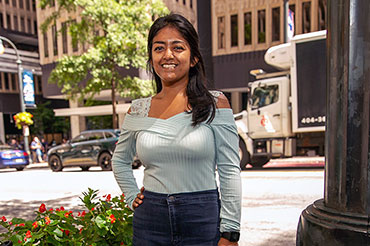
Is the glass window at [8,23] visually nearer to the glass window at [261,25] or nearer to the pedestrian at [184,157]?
the glass window at [261,25]

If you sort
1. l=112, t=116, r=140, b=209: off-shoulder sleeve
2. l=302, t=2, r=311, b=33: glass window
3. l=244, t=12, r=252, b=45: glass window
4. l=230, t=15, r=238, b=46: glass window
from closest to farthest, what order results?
l=112, t=116, r=140, b=209: off-shoulder sleeve → l=302, t=2, r=311, b=33: glass window → l=244, t=12, r=252, b=45: glass window → l=230, t=15, r=238, b=46: glass window

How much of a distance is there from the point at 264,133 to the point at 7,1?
116 ft

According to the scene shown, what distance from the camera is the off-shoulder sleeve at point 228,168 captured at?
4.97 ft

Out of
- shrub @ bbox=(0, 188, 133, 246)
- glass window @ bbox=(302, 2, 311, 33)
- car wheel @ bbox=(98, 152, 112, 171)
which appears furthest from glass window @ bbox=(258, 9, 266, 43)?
shrub @ bbox=(0, 188, 133, 246)

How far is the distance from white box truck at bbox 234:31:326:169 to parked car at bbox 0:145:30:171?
36.0ft

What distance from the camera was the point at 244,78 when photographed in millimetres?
20469

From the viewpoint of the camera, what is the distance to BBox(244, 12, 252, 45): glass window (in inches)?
799

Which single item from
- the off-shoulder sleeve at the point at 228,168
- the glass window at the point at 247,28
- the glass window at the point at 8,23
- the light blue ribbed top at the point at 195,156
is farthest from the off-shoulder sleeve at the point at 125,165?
the glass window at the point at 8,23

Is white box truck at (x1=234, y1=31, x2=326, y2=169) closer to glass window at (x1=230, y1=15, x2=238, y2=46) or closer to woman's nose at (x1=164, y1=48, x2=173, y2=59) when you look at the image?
woman's nose at (x1=164, y1=48, x2=173, y2=59)

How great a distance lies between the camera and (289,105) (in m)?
9.96

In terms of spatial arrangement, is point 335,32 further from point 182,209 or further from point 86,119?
point 86,119

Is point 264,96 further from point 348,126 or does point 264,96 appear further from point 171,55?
point 171,55

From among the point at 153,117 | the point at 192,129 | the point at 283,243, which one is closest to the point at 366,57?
the point at 192,129

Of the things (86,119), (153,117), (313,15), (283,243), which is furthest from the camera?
(86,119)
